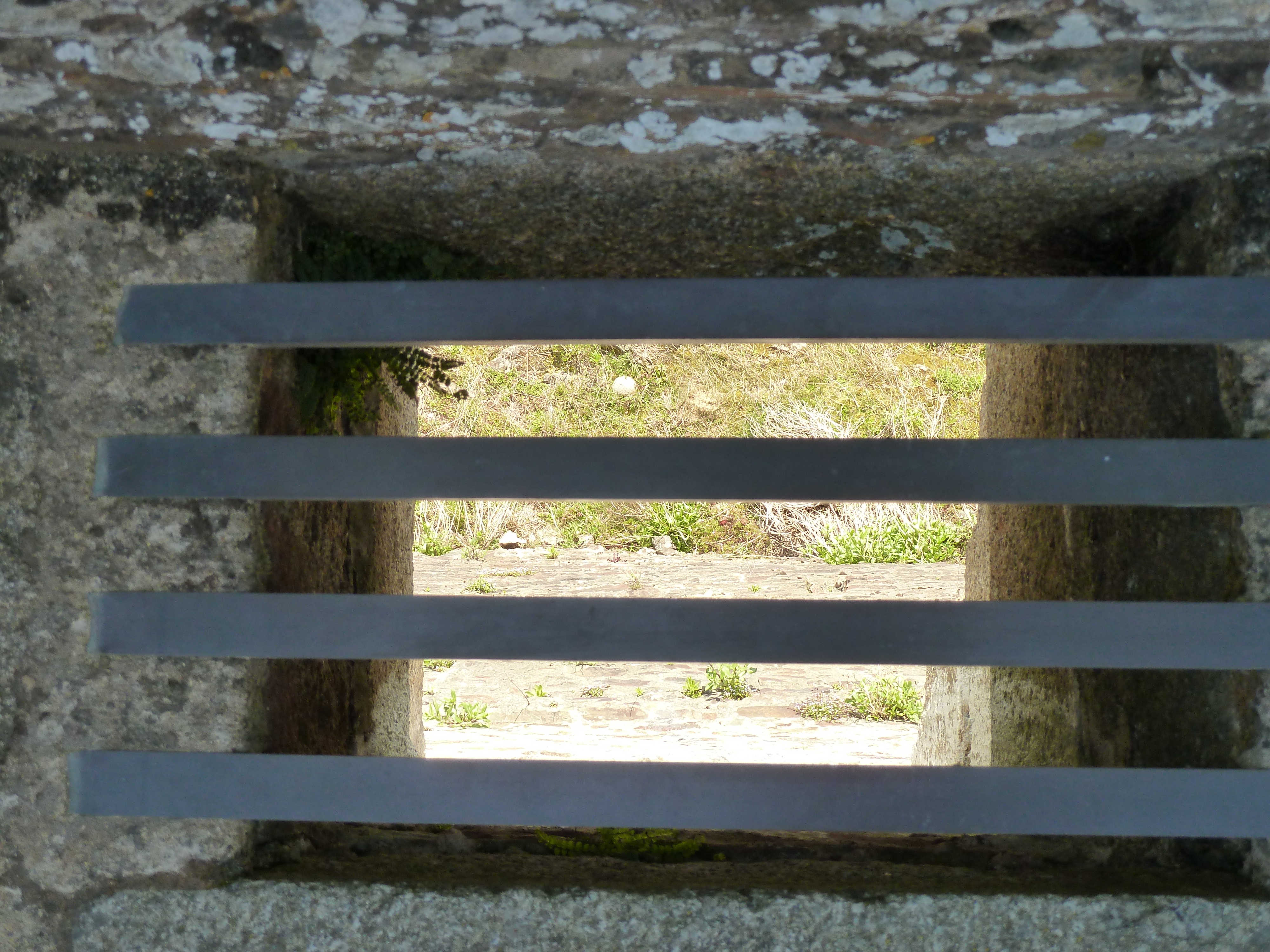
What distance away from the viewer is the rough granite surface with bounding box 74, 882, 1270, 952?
1.43 meters

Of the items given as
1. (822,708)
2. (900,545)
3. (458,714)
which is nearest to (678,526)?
(900,545)

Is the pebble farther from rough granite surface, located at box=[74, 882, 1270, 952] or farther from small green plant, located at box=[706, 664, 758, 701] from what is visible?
rough granite surface, located at box=[74, 882, 1270, 952]

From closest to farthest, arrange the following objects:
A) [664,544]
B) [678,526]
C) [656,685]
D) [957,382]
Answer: [656,685]
[664,544]
[678,526]
[957,382]

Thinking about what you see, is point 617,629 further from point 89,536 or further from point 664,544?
point 664,544

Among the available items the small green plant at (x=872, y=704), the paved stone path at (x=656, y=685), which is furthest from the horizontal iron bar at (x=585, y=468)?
the small green plant at (x=872, y=704)

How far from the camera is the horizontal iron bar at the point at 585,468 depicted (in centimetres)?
142

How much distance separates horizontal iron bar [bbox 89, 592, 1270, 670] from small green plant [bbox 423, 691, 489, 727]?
14.2 ft

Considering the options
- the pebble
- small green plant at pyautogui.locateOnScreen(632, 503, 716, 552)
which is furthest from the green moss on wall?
small green plant at pyautogui.locateOnScreen(632, 503, 716, 552)

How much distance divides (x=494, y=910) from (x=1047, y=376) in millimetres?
1679

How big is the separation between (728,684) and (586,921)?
467 centimetres

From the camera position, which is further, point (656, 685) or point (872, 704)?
point (656, 685)

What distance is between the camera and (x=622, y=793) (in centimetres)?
145

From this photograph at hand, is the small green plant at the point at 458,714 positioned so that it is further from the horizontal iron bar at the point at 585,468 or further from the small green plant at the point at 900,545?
the horizontal iron bar at the point at 585,468

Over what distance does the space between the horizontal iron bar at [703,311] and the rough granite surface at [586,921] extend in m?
0.82
